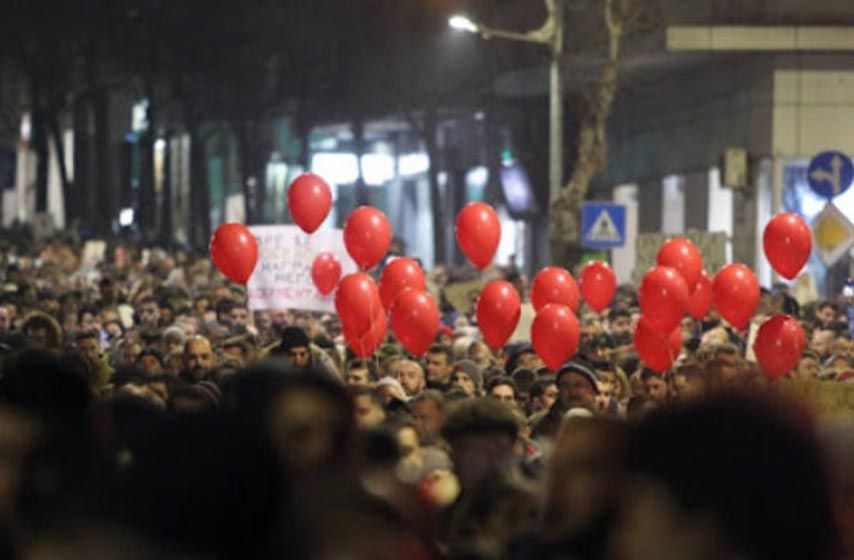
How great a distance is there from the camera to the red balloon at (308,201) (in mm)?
20484

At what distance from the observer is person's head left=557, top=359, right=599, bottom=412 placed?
11391mm

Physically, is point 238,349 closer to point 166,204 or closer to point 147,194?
point 166,204

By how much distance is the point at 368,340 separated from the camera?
16.4 m

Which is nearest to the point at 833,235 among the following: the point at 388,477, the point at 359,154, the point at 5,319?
the point at 5,319

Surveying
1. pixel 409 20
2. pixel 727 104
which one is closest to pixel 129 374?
pixel 727 104

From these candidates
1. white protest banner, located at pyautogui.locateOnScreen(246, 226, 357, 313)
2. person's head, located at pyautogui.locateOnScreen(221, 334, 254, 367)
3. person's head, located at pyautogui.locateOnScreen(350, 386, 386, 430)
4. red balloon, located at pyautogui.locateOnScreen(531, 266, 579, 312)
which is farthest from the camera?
white protest banner, located at pyautogui.locateOnScreen(246, 226, 357, 313)

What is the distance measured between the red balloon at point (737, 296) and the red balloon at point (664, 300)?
1173mm

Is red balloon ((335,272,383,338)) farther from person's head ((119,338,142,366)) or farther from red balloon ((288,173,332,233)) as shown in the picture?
red balloon ((288,173,332,233))

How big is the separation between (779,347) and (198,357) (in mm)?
3684

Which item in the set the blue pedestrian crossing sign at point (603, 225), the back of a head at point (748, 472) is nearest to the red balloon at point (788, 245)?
the blue pedestrian crossing sign at point (603, 225)

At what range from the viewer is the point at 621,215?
27859 mm

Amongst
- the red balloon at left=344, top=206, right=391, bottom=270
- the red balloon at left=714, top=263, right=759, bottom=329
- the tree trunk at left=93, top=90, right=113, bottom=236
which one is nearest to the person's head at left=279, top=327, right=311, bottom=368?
the red balloon at left=344, top=206, right=391, bottom=270

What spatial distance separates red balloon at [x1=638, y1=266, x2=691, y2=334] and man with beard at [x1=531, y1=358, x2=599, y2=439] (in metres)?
4.12

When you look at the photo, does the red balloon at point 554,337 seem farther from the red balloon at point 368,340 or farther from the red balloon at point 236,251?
the red balloon at point 236,251
